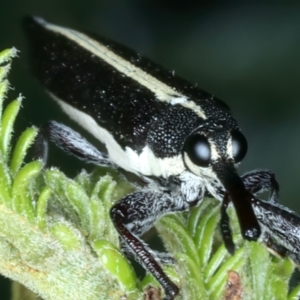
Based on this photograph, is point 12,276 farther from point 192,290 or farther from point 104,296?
point 192,290

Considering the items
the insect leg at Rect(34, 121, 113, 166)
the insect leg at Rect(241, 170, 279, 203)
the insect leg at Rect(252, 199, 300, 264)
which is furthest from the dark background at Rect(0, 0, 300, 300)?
the insect leg at Rect(252, 199, 300, 264)

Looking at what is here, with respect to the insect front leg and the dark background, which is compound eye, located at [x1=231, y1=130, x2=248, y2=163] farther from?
the dark background

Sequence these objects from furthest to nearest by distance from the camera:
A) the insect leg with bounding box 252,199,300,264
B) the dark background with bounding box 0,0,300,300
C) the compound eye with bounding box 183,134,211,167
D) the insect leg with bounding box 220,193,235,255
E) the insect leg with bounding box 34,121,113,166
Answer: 1. the dark background with bounding box 0,0,300,300
2. the insect leg with bounding box 34,121,113,166
3. the compound eye with bounding box 183,134,211,167
4. the insect leg with bounding box 252,199,300,264
5. the insect leg with bounding box 220,193,235,255

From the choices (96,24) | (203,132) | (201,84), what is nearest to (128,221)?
(203,132)

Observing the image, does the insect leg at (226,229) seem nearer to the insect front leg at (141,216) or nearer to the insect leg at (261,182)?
the insect front leg at (141,216)

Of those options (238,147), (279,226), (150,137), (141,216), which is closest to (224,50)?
(150,137)
